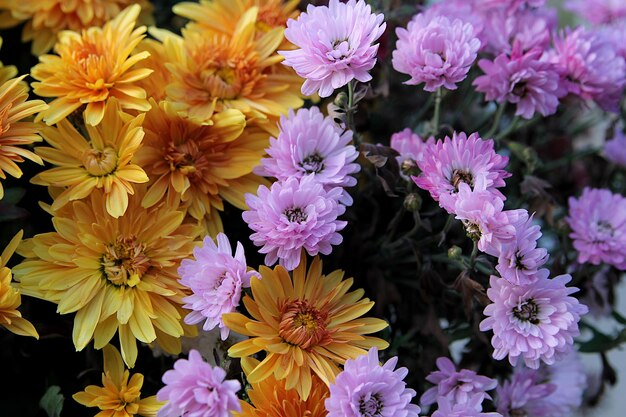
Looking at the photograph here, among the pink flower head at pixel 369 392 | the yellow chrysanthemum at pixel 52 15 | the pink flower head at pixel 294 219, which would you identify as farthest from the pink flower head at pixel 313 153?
the yellow chrysanthemum at pixel 52 15

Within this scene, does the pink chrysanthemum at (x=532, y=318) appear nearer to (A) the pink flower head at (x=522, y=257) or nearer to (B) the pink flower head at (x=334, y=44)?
(A) the pink flower head at (x=522, y=257)

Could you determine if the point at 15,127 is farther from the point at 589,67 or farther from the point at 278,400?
the point at 589,67

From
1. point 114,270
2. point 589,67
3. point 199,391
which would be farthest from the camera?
point 589,67

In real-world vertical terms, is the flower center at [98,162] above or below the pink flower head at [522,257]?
above

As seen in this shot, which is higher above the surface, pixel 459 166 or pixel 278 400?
pixel 459 166

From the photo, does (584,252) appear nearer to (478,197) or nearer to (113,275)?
(478,197)

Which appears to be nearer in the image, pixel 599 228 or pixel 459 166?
pixel 459 166

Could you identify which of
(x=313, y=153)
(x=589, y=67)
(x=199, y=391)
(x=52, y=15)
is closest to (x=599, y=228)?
(x=589, y=67)
